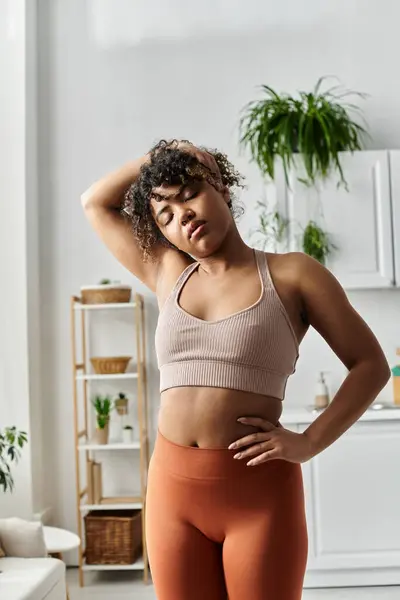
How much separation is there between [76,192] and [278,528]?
10.8ft

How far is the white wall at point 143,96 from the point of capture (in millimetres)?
4117

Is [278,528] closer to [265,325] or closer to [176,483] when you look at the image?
[176,483]

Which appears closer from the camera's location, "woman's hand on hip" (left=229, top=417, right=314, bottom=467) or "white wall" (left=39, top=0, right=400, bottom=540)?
"woman's hand on hip" (left=229, top=417, right=314, bottom=467)

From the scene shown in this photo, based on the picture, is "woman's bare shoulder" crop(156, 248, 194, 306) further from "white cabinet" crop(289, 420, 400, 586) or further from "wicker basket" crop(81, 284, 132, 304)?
"wicker basket" crop(81, 284, 132, 304)

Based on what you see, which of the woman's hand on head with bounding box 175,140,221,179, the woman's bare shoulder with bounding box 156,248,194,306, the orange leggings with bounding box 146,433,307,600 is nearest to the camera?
the orange leggings with bounding box 146,433,307,600

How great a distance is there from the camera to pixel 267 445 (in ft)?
3.88

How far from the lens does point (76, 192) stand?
165 inches

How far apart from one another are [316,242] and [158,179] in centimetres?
241

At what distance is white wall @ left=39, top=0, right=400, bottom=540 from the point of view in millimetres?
4117

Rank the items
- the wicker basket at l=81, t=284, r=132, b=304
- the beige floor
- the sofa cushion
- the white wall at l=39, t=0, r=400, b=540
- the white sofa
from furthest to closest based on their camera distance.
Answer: the white wall at l=39, t=0, r=400, b=540 → the wicker basket at l=81, t=284, r=132, b=304 → the beige floor → the sofa cushion → the white sofa

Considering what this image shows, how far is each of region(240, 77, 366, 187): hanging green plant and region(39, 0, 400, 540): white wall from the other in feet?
0.99

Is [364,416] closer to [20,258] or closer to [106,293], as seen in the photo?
[106,293]

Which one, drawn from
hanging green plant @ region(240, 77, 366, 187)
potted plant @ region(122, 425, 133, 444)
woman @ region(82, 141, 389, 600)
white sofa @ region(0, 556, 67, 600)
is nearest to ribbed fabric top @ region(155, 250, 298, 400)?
woman @ region(82, 141, 389, 600)

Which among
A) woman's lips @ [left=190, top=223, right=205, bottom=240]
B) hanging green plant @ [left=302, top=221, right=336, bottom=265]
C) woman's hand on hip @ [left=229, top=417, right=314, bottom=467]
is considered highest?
hanging green plant @ [left=302, top=221, right=336, bottom=265]
